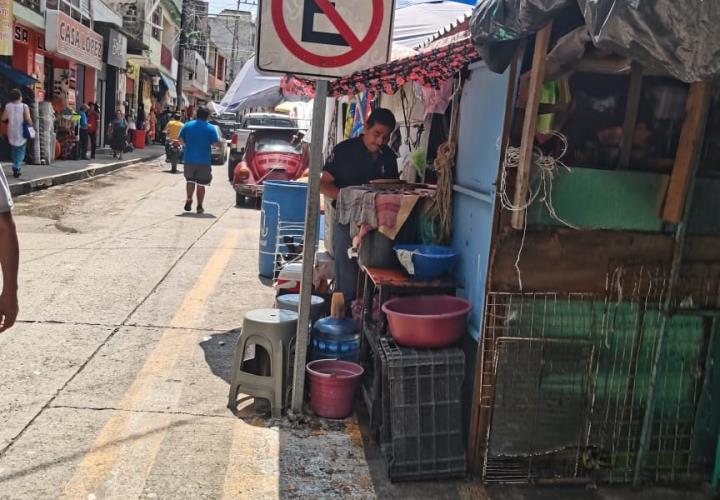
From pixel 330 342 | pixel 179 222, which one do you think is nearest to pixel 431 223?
pixel 330 342

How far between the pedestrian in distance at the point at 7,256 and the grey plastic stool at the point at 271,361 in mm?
1869

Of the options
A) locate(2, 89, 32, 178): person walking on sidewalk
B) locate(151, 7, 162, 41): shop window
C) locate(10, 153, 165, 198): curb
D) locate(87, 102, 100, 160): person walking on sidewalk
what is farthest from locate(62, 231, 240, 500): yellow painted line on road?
locate(151, 7, 162, 41): shop window

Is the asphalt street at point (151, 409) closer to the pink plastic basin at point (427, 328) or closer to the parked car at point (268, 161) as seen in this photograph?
the pink plastic basin at point (427, 328)

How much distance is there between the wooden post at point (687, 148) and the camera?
3.73 meters

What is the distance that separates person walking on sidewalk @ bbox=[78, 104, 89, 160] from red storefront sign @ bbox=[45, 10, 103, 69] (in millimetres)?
1690

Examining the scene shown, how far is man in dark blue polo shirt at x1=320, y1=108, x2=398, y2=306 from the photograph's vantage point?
611cm

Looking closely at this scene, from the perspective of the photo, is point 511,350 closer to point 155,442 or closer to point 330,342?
point 330,342

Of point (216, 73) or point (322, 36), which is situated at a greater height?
point (216, 73)

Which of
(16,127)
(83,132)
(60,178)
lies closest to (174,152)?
(83,132)

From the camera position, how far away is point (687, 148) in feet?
12.4

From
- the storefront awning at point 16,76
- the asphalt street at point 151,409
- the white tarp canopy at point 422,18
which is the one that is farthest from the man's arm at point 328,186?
the storefront awning at point 16,76

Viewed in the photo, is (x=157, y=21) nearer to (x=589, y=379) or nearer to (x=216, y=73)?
(x=216, y=73)

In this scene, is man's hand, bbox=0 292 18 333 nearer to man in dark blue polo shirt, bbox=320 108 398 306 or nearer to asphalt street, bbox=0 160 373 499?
asphalt street, bbox=0 160 373 499

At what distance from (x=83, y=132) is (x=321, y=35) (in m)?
22.1
